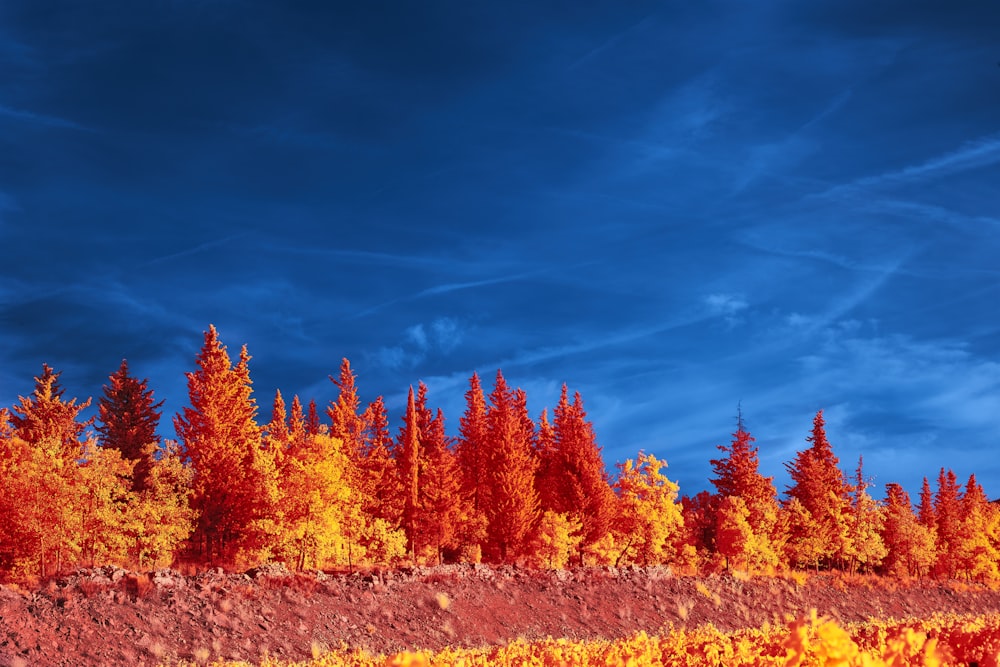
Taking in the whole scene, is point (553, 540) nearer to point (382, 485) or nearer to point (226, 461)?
point (382, 485)

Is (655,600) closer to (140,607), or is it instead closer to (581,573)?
(581,573)

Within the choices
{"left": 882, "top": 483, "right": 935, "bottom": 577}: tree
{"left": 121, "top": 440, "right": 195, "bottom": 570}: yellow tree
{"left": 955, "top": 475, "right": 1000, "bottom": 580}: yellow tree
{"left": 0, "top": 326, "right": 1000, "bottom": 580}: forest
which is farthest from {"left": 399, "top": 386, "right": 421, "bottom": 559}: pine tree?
{"left": 955, "top": 475, "right": 1000, "bottom": 580}: yellow tree

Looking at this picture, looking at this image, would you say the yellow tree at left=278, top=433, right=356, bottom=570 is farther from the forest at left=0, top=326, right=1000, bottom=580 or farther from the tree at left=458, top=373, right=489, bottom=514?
the tree at left=458, top=373, right=489, bottom=514

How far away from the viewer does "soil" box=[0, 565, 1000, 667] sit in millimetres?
21922

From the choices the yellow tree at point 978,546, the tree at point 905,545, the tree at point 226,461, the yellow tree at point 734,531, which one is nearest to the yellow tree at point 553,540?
the yellow tree at point 734,531

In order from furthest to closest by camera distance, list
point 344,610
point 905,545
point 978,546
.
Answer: point 978,546 < point 905,545 < point 344,610

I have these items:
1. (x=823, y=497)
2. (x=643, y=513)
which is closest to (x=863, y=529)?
(x=823, y=497)

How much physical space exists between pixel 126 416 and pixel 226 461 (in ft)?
32.8

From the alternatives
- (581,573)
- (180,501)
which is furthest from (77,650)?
(581,573)

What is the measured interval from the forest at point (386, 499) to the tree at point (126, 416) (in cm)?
11

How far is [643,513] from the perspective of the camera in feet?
165

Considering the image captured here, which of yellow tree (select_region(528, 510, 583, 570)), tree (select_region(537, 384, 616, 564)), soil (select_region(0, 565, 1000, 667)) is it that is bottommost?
soil (select_region(0, 565, 1000, 667))

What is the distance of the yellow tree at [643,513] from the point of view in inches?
1983

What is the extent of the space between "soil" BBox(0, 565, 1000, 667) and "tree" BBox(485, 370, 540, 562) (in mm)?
9811
